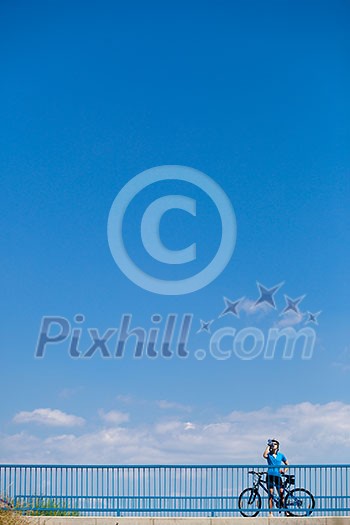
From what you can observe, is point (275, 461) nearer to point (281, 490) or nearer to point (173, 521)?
point (281, 490)

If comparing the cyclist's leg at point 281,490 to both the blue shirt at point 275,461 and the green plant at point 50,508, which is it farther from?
the green plant at point 50,508

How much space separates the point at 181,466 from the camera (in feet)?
101

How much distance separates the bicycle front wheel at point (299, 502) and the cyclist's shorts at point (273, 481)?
361 mm

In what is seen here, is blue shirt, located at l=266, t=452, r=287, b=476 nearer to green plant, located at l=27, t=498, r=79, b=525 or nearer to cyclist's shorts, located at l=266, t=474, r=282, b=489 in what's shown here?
cyclist's shorts, located at l=266, t=474, r=282, b=489

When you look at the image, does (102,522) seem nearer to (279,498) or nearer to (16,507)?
(16,507)

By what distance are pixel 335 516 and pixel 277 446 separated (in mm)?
2262

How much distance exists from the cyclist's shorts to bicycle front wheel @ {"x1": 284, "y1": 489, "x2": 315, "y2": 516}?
0.36 metres

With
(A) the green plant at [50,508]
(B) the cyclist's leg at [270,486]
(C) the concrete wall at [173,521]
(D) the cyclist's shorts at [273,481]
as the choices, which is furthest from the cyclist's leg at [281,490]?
(A) the green plant at [50,508]

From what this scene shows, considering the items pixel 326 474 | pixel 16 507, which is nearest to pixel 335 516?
pixel 326 474

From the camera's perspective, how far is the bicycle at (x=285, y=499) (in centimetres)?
3100

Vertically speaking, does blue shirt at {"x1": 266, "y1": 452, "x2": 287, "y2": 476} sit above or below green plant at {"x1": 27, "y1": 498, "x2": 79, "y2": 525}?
above

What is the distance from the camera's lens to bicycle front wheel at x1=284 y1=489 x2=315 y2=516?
1221 inches

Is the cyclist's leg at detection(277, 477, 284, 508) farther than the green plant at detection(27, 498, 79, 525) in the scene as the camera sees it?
Yes

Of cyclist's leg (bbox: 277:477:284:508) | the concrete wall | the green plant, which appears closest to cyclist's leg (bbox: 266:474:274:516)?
cyclist's leg (bbox: 277:477:284:508)
